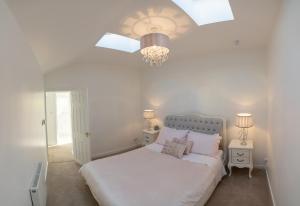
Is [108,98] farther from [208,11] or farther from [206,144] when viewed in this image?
[208,11]

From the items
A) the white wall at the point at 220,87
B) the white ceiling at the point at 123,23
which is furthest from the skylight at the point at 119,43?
the white wall at the point at 220,87

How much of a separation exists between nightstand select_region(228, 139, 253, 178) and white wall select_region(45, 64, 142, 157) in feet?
9.21

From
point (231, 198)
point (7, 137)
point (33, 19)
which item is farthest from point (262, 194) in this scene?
point (33, 19)

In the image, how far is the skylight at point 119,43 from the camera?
3.62 meters

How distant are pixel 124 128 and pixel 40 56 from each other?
2.97m

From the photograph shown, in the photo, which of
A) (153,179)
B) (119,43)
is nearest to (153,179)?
(153,179)

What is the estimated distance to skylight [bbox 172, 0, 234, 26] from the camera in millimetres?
2482

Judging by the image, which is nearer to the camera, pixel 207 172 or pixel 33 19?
pixel 33 19

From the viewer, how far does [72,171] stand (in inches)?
156

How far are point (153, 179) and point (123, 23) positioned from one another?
7.15 feet

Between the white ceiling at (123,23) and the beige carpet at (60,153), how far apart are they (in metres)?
2.49

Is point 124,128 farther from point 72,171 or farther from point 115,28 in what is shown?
point 115,28

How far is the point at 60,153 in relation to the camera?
5395mm

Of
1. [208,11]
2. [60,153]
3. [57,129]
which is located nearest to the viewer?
[208,11]
